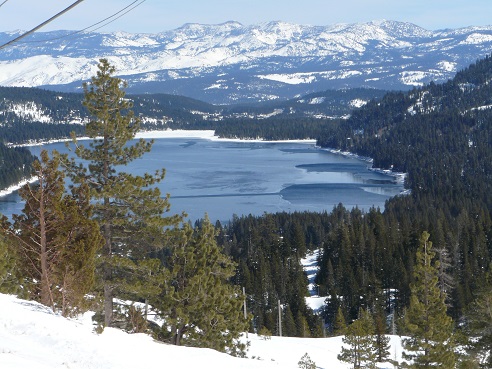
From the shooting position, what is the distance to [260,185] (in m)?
126

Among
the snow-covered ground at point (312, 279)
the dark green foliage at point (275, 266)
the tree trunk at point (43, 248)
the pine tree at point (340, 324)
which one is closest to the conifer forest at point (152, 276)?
the tree trunk at point (43, 248)

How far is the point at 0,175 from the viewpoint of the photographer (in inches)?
5753

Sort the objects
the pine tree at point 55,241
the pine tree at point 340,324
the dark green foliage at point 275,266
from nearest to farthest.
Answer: the pine tree at point 55,241
the pine tree at point 340,324
the dark green foliage at point 275,266

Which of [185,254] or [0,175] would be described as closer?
[185,254]

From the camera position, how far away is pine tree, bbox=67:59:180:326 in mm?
21359

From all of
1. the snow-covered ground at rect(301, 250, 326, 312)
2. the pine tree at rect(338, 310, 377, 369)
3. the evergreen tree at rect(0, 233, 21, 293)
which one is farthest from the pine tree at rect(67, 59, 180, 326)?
the snow-covered ground at rect(301, 250, 326, 312)

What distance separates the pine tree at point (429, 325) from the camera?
89.9 ft

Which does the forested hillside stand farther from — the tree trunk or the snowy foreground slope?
the tree trunk

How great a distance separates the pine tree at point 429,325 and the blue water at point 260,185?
6320cm

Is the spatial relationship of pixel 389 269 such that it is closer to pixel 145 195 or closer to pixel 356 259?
pixel 356 259

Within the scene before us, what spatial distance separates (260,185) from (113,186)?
105m

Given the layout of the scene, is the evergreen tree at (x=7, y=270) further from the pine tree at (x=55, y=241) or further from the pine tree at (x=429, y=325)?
the pine tree at (x=429, y=325)

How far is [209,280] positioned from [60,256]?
712 centimetres

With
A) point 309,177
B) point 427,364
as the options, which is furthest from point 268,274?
point 309,177
